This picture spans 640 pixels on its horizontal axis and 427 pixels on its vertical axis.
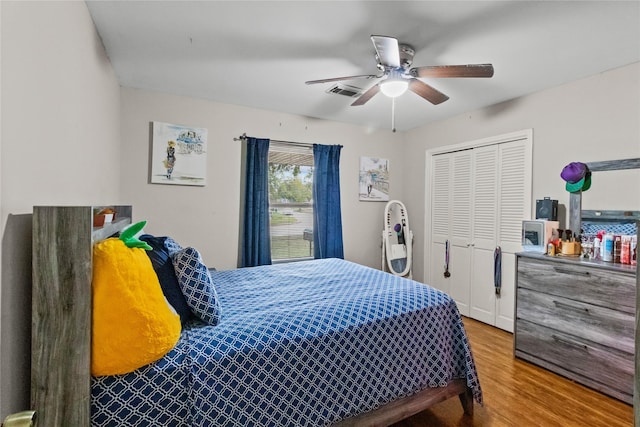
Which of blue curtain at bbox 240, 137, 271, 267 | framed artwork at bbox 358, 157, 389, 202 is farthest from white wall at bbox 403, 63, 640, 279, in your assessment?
blue curtain at bbox 240, 137, 271, 267

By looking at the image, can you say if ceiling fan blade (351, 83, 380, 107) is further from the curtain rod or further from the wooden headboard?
the wooden headboard

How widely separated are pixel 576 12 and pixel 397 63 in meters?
1.03

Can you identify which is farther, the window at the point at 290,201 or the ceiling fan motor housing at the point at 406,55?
the window at the point at 290,201

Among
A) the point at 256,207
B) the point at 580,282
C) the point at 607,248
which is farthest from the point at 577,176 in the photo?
the point at 256,207

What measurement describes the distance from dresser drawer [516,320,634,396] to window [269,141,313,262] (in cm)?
239

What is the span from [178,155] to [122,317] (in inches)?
96.6

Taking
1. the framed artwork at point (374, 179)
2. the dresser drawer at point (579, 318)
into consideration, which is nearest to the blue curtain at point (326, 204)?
the framed artwork at point (374, 179)

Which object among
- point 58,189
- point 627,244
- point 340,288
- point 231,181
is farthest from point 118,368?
point 627,244

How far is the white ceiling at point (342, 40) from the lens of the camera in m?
1.77

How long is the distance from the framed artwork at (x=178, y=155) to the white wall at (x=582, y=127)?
10.2ft

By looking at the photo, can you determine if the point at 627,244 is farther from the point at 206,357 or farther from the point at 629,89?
the point at 206,357

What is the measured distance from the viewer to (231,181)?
3.46 metres

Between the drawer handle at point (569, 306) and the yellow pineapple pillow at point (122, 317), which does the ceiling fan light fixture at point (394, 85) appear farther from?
the drawer handle at point (569, 306)

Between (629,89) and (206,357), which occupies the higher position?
(629,89)
